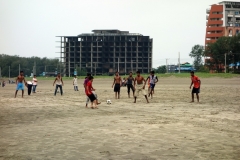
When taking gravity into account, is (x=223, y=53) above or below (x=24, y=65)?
above

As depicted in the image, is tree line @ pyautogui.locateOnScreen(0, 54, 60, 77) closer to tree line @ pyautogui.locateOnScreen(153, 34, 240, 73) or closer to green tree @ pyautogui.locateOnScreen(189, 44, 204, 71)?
green tree @ pyautogui.locateOnScreen(189, 44, 204, 71)

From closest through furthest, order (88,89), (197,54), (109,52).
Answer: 1. (88,89)
2. (197,54)
3. (109,52)

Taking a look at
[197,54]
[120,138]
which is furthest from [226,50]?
[120,138]

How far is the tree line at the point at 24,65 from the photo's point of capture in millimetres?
98875

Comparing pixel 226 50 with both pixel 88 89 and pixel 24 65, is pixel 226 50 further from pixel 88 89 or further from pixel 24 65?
pixel 88 89

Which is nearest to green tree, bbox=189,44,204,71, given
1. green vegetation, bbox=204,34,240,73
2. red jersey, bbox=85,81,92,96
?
green vegetation, bbox=204,34,240,73

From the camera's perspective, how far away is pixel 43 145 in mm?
7957

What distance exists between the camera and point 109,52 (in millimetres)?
101938

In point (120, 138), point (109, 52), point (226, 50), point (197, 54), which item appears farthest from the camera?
point (109, 52)

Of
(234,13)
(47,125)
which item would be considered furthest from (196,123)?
(234,13)

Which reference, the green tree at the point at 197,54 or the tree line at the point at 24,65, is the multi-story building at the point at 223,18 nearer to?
the green tree at the point at 197,54

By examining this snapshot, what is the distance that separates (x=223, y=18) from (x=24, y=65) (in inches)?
2252

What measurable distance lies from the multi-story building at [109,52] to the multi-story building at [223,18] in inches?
743

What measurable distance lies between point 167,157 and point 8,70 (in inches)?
3776
